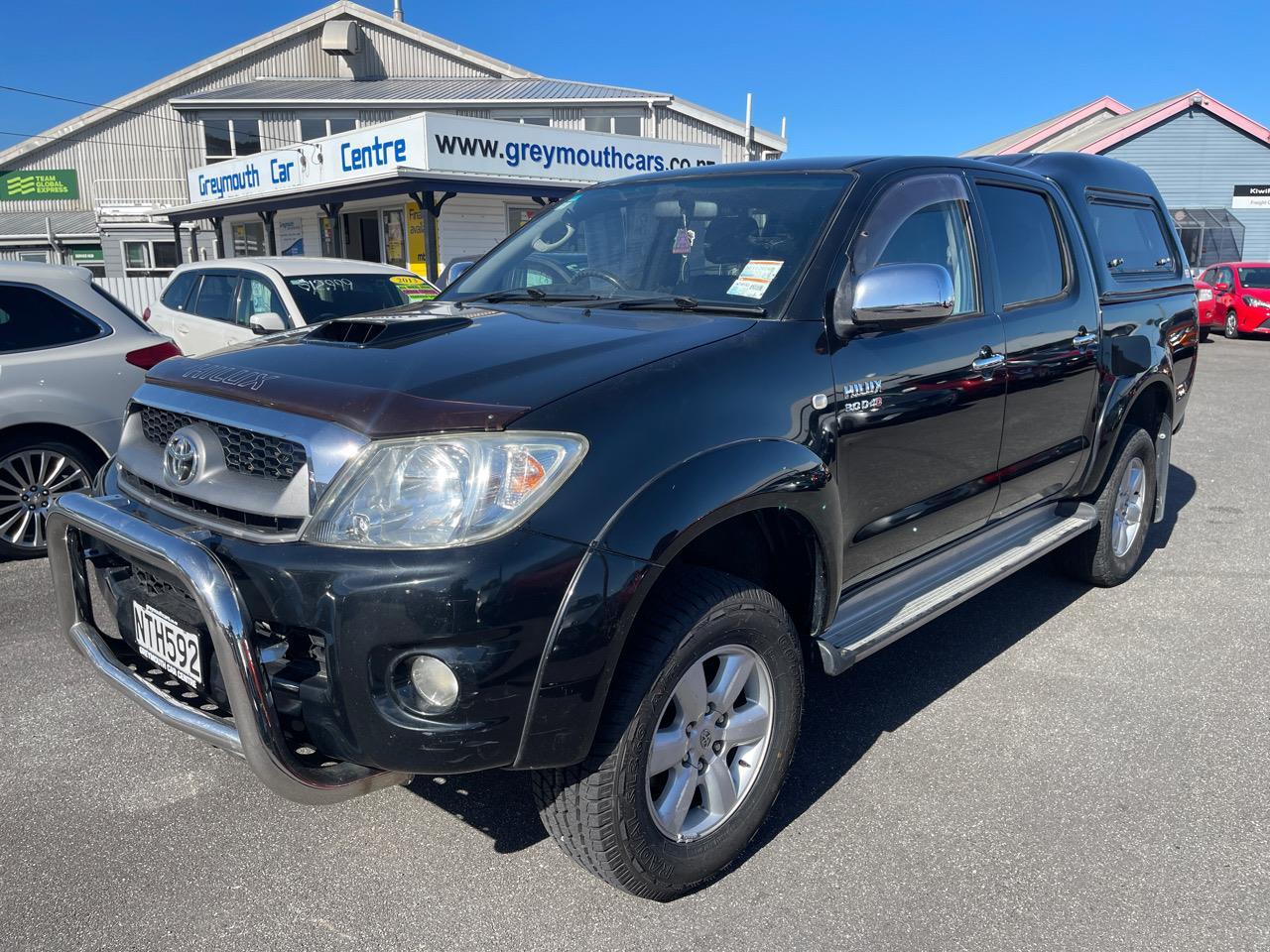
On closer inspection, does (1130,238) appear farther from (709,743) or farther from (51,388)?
(51,388)

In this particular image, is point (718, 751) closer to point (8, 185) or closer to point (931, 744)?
point (931, 744)

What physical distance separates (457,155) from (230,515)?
1618cm

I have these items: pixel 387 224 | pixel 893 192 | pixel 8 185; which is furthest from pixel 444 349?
pixel 8 185

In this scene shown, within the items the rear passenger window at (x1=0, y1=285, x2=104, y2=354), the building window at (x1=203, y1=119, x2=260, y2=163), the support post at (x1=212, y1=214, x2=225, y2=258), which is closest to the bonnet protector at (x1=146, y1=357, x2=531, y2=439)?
the rear passenger window at (x1=0, y1=285, x2=104, y2=354)

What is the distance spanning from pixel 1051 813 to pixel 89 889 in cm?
274

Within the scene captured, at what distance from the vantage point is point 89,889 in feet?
8.38

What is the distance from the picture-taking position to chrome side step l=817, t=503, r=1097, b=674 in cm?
291

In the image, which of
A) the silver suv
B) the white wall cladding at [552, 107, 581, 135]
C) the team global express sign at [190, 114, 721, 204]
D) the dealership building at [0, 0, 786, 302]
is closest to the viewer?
the silver suv

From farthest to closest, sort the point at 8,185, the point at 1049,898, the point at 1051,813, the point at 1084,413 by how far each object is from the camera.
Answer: the point at 8,185 < the point at 1084,413 < the point at 1051,813 < the point at 1049,898

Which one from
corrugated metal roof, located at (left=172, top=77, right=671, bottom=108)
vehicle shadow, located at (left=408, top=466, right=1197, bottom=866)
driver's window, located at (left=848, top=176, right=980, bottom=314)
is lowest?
vehicle shadow, located at (left=408, top=466, right=1197, bottom=866)

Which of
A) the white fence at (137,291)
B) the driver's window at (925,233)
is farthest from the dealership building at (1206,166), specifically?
the driver's window at (925,233)

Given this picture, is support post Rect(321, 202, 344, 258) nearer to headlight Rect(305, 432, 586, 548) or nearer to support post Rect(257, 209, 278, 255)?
support post Rect(257, 209, 278, 255)

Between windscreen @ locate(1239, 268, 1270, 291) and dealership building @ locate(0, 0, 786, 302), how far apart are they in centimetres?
1132

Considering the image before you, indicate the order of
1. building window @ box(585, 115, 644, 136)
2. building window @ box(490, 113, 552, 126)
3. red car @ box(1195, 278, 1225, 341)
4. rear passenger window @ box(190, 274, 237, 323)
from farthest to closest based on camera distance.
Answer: building window @ box(585, 115, 644, 136)
building window @ box(490, 113, 552, 126)
red car @ box(1195, 278, 1225, 341)
rear passenger window @ box(190, 274, 237, 323)
